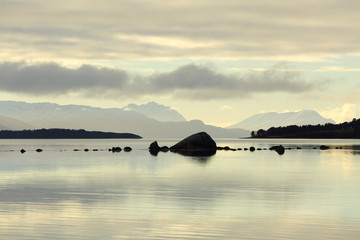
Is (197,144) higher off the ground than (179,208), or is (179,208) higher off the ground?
(197,144)

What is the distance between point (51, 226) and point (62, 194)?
10.9 m

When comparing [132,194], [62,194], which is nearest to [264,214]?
[132,194]

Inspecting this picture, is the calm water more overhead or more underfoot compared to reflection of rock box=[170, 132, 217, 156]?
more underfoot

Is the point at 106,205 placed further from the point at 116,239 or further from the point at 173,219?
the point at 116,239

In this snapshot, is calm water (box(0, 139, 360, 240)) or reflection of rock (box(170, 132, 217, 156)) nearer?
calm water (box(0, 139, 360, 240))

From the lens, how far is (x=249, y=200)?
28531 millimetres

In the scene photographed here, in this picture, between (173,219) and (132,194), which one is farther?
(132,194)

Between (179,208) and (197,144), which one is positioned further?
(197,144)

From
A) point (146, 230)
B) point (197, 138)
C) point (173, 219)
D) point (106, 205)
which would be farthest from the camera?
point (197, 138)

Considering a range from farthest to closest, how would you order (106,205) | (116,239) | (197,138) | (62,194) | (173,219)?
(197,138) → (62,194) → (106,205) → (173,219) → (116,239)

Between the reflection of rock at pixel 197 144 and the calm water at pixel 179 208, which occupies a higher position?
the reflection of rock at pixel 197 144

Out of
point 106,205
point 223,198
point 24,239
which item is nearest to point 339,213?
point 223,198

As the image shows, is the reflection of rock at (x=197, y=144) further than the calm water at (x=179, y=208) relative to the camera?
Yes

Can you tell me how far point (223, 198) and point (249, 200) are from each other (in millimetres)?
1495
